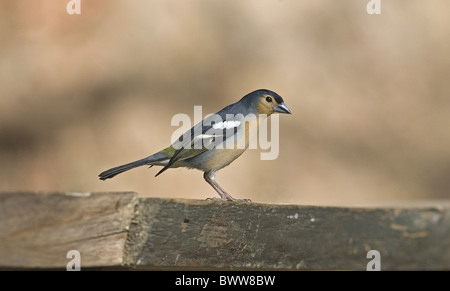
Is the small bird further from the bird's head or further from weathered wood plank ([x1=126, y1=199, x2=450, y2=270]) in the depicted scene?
weathered wood plank ([x1=126, y1=199, x2=450, y2=270])

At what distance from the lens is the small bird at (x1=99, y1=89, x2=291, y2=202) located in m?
4.43

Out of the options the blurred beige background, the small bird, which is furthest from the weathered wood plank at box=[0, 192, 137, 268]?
the blurred beige background

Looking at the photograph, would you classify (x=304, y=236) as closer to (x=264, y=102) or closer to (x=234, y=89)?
(x=264, y=102)

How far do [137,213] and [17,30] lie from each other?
204 inches

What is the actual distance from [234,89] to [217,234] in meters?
4.97

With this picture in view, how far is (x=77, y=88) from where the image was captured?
23.1ft

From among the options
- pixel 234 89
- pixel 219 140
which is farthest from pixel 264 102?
pixel 234 89

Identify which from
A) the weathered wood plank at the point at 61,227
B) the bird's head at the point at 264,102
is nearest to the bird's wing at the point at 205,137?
the bird's head at the point at 264,102

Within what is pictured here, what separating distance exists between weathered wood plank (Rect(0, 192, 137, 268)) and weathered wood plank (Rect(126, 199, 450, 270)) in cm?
24

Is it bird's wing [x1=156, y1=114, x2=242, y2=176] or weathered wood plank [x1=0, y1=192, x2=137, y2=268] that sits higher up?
weathered wood plank [x1=0, y1=192, x2=137, y2=268]

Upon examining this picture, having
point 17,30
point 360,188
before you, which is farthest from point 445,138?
point 17,30

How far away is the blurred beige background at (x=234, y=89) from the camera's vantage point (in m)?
6.88
